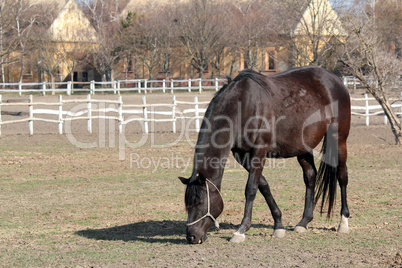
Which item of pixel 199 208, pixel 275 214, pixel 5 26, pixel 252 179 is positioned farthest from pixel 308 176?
pixel 5 26

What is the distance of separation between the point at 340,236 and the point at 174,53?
40.0 m

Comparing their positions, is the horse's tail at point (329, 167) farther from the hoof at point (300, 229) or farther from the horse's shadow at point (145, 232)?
the horse's shadow at point (145, 232)

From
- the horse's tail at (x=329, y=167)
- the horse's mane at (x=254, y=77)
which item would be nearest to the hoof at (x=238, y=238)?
the horse's tail at (x=329, y=167)

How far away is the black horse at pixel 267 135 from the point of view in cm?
550

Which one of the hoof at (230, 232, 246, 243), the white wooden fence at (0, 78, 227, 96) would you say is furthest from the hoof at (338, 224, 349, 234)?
the white wooden fence at (0, 78, 227, 96)

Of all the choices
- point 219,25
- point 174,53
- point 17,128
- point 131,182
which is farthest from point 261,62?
point 131,182

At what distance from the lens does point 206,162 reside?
18.3 feet

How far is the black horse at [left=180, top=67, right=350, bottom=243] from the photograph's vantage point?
5.50m

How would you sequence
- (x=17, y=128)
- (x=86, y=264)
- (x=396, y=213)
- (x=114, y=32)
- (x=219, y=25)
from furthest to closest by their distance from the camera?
(x=114, y=32)
(x=219, y=25)
(x=17, y=128)
(x=396, y=213)
(x=86, y=264)

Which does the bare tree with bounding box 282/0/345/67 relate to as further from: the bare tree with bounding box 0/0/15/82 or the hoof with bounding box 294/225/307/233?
the bare tree with bounding box 0/0/15/82

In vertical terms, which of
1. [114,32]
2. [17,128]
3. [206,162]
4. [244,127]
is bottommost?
[17,128]

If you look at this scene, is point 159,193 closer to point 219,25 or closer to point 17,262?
point 17,262

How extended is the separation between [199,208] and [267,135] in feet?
4.11

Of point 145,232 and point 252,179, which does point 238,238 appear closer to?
point 252,179
